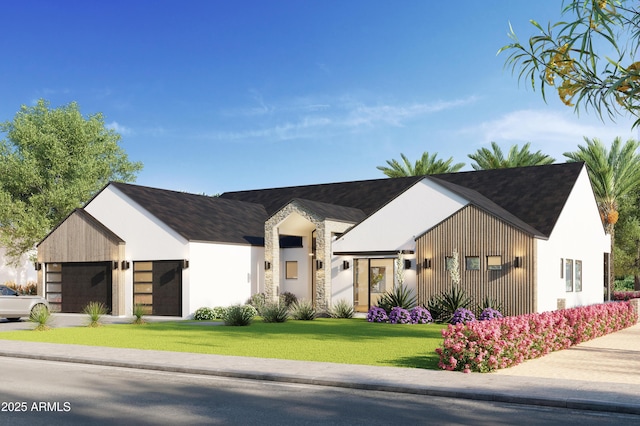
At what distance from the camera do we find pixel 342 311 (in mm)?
29891

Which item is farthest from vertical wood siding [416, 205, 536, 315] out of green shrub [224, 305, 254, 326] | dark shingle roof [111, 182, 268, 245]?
dark shingle roof [111, 182, 268, 245]

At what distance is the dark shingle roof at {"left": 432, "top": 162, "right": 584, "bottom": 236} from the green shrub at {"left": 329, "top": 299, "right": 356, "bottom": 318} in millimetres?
8242

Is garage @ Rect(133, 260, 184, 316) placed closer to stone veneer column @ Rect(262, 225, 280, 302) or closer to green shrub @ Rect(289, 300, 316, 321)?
stone veneer column @ Rect(262, 225, 280, 302)

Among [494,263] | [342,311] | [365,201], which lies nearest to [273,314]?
[342,311]

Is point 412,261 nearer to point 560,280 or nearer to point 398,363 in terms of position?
point 560,280

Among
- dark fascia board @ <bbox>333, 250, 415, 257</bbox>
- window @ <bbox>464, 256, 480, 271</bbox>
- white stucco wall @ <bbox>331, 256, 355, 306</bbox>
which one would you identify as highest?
dark fascia board @ <bbox>333, 250, 415, 257</bbox>

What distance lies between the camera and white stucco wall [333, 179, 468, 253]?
29.5 m

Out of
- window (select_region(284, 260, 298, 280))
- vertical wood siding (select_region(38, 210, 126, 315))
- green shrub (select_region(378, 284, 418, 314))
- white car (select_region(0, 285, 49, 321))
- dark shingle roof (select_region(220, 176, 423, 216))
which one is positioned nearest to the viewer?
green shrub (select_region(378, 284, 418, 314))

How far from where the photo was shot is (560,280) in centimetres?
2903

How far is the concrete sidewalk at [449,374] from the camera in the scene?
10836mm

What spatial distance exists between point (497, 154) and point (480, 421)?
42110 mm

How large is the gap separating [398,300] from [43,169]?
32651 millimetres

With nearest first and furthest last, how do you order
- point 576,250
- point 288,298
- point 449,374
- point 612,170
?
1. point 449,374
2. point 576,250
3. point 288,298
4. point 612,170

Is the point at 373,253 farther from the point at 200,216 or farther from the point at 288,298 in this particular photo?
the point at 200,216
